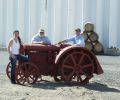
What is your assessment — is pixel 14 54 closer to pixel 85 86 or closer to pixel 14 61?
pixel 14 61

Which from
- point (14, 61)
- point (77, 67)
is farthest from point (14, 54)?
point (77, 67)

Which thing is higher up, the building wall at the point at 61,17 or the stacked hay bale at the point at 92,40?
the building wall at the point at 61,17

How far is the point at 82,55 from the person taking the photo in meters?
11.9

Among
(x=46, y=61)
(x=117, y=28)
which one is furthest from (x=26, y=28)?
(x=46, y=61)

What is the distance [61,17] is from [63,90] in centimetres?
880

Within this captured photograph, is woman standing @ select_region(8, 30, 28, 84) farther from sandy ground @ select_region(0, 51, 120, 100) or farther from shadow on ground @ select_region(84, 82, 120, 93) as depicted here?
shadow on ground @ select_region(84, 82, 120, 93)

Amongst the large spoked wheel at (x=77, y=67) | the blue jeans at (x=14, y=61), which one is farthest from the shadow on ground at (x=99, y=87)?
the blue jeans at (x=14, y=61)

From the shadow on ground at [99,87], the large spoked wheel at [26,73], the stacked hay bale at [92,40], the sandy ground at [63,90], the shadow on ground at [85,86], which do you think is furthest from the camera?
the stacked hay bale at [92,40]

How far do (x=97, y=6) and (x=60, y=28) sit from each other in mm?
1600

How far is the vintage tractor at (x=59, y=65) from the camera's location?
1180 centimetres

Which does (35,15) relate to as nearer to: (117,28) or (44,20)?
(44,20)

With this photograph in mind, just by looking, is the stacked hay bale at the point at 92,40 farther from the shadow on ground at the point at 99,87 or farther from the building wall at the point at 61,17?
the shadow on ground at the point at 99,87

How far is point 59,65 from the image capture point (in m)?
11.8

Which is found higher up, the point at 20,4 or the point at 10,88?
the point at 20,4
